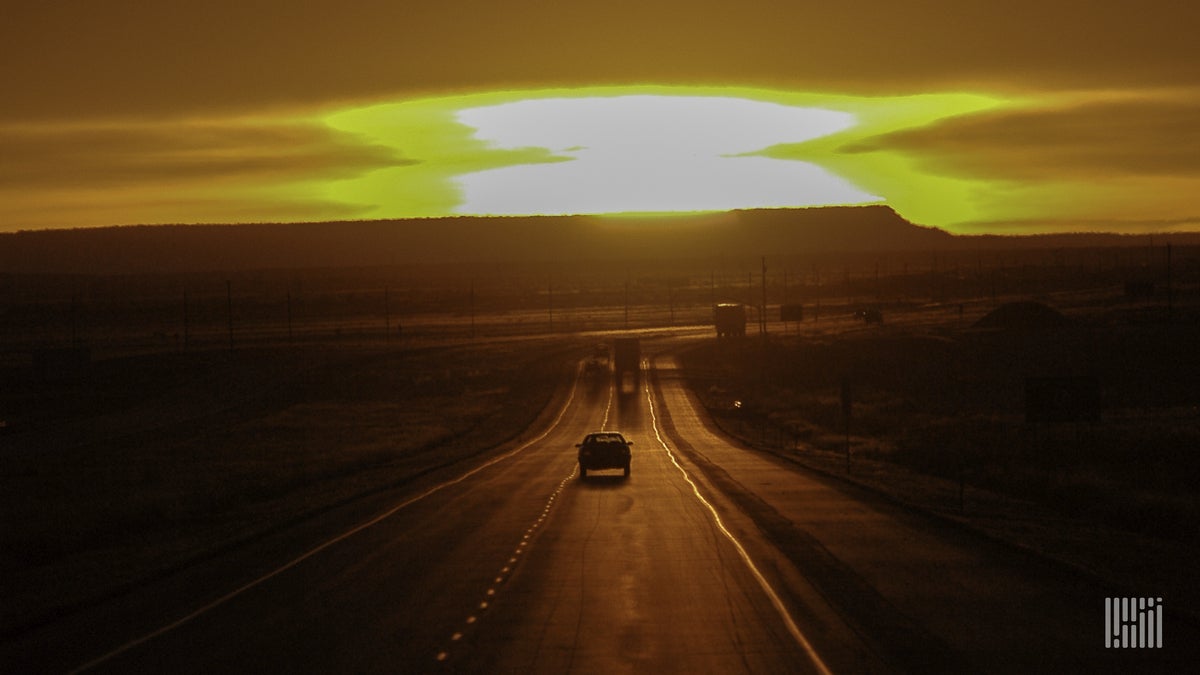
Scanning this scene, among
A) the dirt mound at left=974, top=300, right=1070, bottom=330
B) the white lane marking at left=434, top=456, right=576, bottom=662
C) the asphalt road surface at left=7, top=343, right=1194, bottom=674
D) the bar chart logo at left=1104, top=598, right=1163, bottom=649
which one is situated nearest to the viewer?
the asphalt road surface at left=7, top=343, right=1194, bottom=674

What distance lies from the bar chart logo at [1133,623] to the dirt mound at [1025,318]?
9746 centimetres

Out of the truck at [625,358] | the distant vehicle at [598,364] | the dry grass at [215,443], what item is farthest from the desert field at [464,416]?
the truck at [625,358]

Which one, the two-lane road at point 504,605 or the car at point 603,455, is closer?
the two-lane road at point 504,605

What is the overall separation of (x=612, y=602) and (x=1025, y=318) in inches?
4039

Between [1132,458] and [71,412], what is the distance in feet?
227

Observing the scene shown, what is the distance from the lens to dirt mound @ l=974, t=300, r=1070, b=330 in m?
112

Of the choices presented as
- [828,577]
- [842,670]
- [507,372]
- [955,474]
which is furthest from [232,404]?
[842,670]

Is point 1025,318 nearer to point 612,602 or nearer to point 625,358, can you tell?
point 625,358

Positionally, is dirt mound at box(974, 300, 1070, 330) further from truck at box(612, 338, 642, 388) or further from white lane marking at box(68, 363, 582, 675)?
white lane marking at box(68, 363, 582, 675)

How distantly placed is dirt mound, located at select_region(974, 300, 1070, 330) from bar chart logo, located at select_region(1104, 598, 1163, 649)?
9746 cm

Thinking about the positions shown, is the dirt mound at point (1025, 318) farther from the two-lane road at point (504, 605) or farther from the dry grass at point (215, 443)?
the two-lane road at point (504, 605)

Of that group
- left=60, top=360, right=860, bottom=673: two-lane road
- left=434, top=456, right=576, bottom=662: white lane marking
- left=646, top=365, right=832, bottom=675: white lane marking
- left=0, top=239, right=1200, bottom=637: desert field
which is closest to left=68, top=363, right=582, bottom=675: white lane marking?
left=60, top=360, right=860, bottom=673: two-lane road

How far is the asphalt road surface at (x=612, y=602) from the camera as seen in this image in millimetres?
14641

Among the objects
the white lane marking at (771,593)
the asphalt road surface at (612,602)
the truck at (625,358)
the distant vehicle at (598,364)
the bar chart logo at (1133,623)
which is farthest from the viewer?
the distant vehicle at (598,364)
